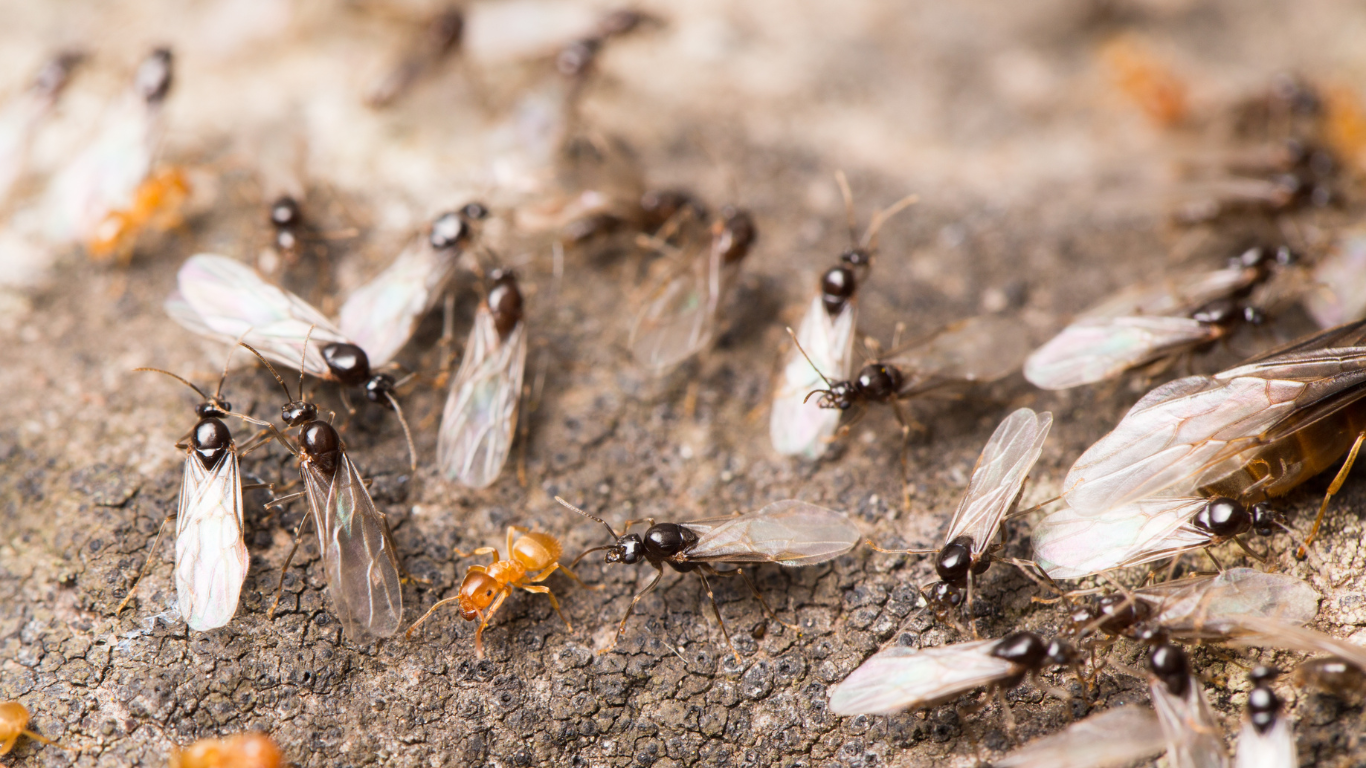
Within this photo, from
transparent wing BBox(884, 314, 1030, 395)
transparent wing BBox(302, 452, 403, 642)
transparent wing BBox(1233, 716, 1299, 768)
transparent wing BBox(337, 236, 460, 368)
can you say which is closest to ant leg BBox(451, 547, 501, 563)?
transparent wing BBox(302, 452, 403, 642)

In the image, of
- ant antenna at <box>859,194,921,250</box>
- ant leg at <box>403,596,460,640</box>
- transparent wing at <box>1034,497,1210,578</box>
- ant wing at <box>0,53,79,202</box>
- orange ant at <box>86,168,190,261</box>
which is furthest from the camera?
ant wing at <box>0,53,79,202</box>

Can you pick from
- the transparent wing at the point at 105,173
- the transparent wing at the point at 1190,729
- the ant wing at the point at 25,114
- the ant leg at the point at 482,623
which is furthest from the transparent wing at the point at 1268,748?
the ant wing at the point at 25,114

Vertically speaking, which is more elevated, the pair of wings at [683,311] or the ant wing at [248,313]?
the pair of wings at [683,311]

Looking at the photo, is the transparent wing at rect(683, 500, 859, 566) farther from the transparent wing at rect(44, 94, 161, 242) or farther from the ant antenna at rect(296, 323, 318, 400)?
the transparent wing at rect(44, 94, 161, 242)

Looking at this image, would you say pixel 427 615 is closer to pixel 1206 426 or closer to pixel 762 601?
pixel 762 601

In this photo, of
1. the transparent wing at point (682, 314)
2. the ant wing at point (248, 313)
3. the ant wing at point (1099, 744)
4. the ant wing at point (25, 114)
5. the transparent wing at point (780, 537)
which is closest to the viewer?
the ant wing at point (1099, 744)

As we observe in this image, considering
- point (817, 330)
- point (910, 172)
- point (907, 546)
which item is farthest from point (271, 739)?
point (910, 172)

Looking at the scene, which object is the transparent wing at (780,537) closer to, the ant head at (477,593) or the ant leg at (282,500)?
the ant head at (477,593)
